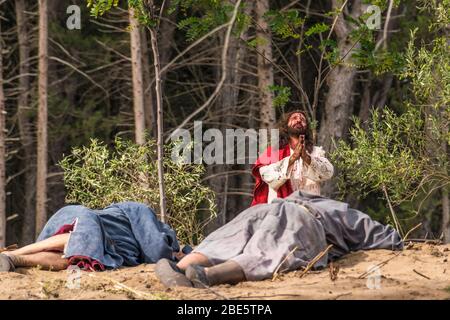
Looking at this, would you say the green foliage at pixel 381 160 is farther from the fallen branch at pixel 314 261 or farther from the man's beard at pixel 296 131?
the fallen branch at pixel 314 261

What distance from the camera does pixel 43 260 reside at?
7594mm

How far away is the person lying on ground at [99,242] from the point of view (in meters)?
7.57

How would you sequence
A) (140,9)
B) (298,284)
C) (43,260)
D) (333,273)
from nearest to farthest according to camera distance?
(298,284) < (333,273) < (43,260) < (140,9)

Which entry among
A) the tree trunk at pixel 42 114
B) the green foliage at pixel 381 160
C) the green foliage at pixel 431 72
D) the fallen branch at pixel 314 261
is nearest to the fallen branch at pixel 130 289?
the fallen branch at pixel 314 261

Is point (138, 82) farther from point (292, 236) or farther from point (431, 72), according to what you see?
point (292, 236)

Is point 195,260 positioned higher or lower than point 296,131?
lower

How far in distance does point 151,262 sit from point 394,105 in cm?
1163

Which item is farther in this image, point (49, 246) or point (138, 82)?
point (138, 82)

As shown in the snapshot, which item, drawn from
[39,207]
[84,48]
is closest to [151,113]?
[39,207]

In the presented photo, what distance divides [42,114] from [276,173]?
30.9 ft

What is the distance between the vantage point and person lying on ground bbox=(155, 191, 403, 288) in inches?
269

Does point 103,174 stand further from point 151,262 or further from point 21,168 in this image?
point 21,168

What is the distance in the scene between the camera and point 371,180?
10.2m

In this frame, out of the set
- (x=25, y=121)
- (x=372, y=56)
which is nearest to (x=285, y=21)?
(x=372, y=56)
